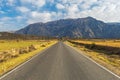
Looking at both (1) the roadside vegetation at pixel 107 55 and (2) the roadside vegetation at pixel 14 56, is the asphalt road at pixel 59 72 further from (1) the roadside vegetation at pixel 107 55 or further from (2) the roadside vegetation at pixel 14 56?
(1) the roadside vegetation at pixel 107 55

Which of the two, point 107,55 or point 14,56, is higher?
point 14,56

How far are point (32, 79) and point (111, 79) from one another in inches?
147

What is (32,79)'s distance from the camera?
35.1 feet

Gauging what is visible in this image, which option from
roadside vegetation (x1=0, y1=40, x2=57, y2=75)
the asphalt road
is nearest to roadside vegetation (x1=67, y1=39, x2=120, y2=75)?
the asphalt road

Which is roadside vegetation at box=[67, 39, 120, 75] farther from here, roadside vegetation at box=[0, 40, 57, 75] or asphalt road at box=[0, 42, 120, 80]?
roadside vegetation at box=[0, 40, 57, 75]

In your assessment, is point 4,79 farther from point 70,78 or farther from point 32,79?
point 70,78

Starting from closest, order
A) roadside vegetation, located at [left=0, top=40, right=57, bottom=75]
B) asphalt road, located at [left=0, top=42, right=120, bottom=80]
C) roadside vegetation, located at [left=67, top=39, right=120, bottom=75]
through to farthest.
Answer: asphalt road, located at [left=0, top=42, right=120, bottom=80], roadside vegetation, located at [left=0, top=40, right=57, bottom=75], roadside vegetation, located at [left=67, top=39, right=120, bottom=75]

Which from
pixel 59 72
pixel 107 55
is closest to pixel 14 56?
pixel 107 55

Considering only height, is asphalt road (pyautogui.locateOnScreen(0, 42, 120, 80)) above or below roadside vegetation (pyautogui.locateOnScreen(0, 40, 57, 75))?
above

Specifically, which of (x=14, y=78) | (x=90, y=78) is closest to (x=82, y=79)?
(x=90, y=78)

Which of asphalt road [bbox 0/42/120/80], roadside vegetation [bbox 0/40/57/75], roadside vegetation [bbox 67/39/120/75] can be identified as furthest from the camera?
roadside vegetation [bbox 67/39/120/75]

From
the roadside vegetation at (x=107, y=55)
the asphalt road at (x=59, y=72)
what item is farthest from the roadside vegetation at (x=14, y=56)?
the roadside vegetation at (x=107, y=55)

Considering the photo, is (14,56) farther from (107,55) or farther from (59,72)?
(59,72)

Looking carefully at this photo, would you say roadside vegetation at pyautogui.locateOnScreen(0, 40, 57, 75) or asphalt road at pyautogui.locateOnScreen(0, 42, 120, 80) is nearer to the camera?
asphalt road at pyautogui.locateOnScreen(0, 42, 120, 80)
